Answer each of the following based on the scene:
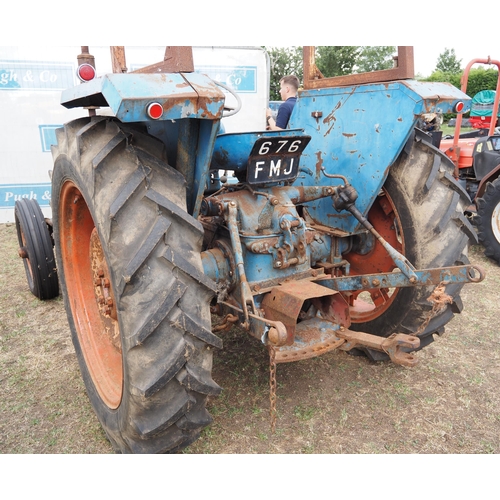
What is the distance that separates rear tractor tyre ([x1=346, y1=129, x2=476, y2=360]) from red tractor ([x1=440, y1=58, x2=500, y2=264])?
233cm

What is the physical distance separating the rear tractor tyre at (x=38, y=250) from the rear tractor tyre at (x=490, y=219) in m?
4.60

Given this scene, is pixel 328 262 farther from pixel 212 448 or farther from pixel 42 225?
pixel 42 225

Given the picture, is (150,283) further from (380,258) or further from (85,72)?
(380,258)

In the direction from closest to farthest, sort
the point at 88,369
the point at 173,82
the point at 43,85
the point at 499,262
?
1. the point at 173,82
2. the point at 88,369
3. the point at 499,262
4. the point at 43,85

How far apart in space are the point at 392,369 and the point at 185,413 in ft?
5.48

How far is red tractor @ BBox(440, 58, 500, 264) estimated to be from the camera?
523 cm

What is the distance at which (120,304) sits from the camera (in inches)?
67.8

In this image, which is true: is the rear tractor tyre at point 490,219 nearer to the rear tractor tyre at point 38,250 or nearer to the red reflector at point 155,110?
the rear tractor tyre at point 38,250

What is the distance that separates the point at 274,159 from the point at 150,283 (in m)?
1.06

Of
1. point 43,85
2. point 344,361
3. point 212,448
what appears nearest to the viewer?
point 212,448

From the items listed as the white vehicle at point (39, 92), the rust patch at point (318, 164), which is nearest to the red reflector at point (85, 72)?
the rust patch at point (318, 164)

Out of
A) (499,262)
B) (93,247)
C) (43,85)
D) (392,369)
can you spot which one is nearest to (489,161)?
(499,262)

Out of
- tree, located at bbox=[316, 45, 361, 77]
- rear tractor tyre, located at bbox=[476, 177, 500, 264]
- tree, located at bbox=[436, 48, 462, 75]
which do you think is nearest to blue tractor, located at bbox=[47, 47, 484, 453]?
rear tractor tyre, located at bbox=[476, 177, 500, 264]

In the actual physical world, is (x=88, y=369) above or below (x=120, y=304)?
below
